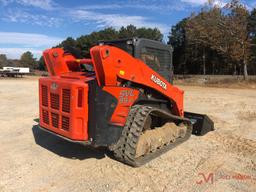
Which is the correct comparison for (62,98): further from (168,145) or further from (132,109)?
(168,145)

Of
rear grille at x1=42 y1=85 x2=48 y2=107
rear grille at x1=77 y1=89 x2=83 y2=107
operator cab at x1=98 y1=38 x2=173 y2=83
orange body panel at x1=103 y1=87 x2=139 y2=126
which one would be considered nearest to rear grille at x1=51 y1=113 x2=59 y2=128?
rear grille at x1=42 y1=85 x2=48 y2=107

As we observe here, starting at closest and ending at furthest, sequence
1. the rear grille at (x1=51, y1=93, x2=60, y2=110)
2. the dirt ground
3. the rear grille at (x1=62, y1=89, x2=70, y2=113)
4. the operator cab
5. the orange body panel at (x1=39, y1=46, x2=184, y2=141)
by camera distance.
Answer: the dirt ground → the orange body panel at (x1=39, y1=46, x2=184, y2=141) → the rear grille at (x1=62, y1=89, x2=70, y2=113) → the rear grille at (x1=51, y1=93, x2=60, y2=110) → the operator cab

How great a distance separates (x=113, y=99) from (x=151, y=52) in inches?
61.8

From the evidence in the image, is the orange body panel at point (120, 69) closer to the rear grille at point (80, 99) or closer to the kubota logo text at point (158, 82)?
the kubota logo text at point (158, 82)

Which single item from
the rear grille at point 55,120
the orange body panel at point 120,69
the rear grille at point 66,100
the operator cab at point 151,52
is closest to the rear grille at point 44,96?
the rear grille at point 55,120

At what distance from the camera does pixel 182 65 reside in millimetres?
56000

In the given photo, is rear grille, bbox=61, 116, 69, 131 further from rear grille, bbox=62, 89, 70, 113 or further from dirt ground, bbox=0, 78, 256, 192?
dirt ground, bbox=0, 78, 256, 192

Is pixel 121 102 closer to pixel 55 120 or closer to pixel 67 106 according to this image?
pixel 67 106

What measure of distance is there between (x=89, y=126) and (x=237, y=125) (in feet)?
18.0

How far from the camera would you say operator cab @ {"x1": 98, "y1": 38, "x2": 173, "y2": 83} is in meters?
5.61

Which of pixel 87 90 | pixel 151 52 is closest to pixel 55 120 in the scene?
pixel 87 90

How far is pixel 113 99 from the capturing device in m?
4.93

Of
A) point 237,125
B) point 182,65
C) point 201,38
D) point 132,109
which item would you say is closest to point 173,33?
point 182,65

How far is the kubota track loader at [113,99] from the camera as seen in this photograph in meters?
4.88
